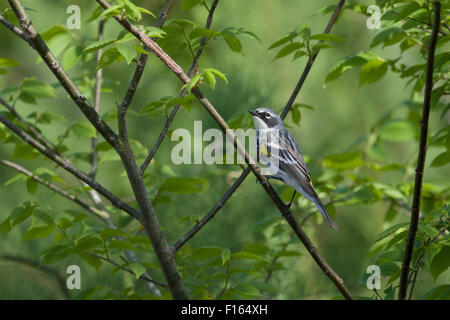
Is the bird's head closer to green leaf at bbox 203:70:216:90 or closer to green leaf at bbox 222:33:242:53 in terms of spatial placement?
green leaf at bbox 222:33:242:53

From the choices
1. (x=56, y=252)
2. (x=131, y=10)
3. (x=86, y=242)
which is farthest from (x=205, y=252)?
(x=131, y=10)

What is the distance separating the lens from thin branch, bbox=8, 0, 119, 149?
1.27m

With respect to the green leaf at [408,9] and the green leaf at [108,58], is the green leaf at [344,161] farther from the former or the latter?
the green leaf at [108,58]

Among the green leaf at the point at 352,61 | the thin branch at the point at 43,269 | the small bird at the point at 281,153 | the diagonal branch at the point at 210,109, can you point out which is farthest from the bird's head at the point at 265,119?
the thin branch at the point at 43,269

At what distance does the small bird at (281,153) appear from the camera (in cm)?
194

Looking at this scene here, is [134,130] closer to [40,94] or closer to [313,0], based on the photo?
[40,94]

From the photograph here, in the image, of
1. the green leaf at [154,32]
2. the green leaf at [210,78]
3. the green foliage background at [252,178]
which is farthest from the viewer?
the green foliage background at [252,178]

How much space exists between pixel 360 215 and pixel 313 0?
1.40 metres

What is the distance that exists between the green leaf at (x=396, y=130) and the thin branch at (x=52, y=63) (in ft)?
4.34

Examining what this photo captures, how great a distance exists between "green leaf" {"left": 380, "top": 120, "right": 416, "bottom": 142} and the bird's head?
0.53 m

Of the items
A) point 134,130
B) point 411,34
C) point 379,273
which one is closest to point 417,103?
point 411,34

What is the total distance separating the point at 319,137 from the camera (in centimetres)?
318

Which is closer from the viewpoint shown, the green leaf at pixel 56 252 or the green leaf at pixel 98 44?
the green leaf at pixel 98 44

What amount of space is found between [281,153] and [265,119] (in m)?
0.19
